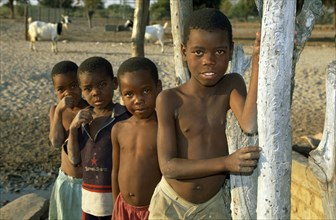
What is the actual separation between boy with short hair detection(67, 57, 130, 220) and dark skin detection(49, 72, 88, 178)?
0.19 m

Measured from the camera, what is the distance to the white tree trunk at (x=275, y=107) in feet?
4.66

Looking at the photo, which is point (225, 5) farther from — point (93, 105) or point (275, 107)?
point (275, 107)

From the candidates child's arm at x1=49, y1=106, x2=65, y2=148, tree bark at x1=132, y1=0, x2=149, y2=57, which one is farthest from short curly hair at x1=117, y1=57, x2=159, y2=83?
tree bark at x1=132, y1=0, x2=149, y2=57

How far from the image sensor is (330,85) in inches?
64.3

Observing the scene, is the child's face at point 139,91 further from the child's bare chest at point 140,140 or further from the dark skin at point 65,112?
the dark skin at point 65,112

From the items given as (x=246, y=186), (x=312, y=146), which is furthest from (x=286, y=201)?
(x=312, y=146)

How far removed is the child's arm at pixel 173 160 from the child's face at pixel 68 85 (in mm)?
1173

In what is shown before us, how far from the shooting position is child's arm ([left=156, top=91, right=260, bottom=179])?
1689 millimetres

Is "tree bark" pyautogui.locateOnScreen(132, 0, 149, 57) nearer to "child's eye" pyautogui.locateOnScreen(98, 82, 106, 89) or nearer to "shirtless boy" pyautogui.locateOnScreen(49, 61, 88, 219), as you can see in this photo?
"shirtless boy" pyautogui.locateOnScreen(49, 61, 88, 219)

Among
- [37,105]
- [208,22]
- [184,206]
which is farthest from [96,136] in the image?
[37,105]

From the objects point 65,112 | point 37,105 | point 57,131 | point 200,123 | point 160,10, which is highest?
point 160,10

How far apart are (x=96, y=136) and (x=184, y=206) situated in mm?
926

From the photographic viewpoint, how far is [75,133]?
276cm

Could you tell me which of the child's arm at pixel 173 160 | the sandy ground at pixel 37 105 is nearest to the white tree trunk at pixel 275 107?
the child's arm at pixel 173 160
